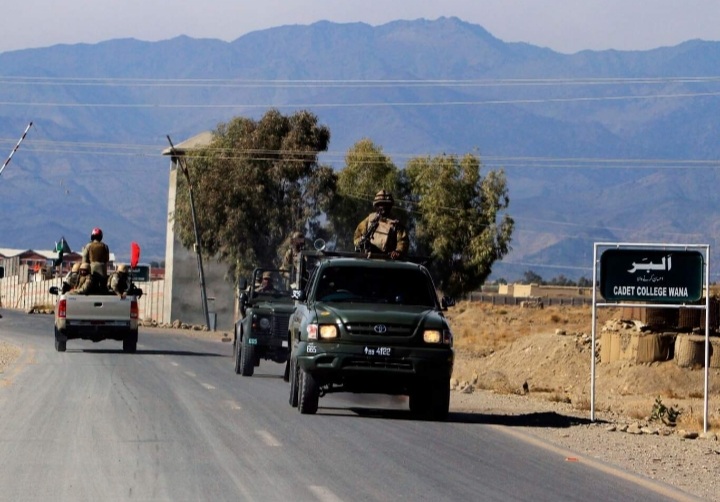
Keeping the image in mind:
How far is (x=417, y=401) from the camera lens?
20.8 meters

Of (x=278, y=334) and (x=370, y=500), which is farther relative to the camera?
(x=278, y=334)

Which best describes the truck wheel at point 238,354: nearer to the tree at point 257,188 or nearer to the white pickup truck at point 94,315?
the white pickup truck at point 94,315

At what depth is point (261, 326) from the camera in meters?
27.6

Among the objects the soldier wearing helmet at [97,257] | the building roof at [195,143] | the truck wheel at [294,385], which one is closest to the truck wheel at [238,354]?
the soldier wearing helmet at [97,257]

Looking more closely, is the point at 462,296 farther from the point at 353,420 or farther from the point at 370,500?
the point at 370,500

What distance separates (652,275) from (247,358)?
976 centimetres

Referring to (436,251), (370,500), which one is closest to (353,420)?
(370,500)

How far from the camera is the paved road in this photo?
506 inches

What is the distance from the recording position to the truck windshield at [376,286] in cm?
2000

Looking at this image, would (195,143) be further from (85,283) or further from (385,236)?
(385,236)

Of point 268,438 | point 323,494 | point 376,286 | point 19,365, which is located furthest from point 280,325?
point 323,494

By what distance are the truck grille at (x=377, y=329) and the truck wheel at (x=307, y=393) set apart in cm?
86

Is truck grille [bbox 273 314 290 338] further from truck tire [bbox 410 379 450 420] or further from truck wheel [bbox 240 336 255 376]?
truck tire [bbox 410 379 450 420]

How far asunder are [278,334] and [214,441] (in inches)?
441
